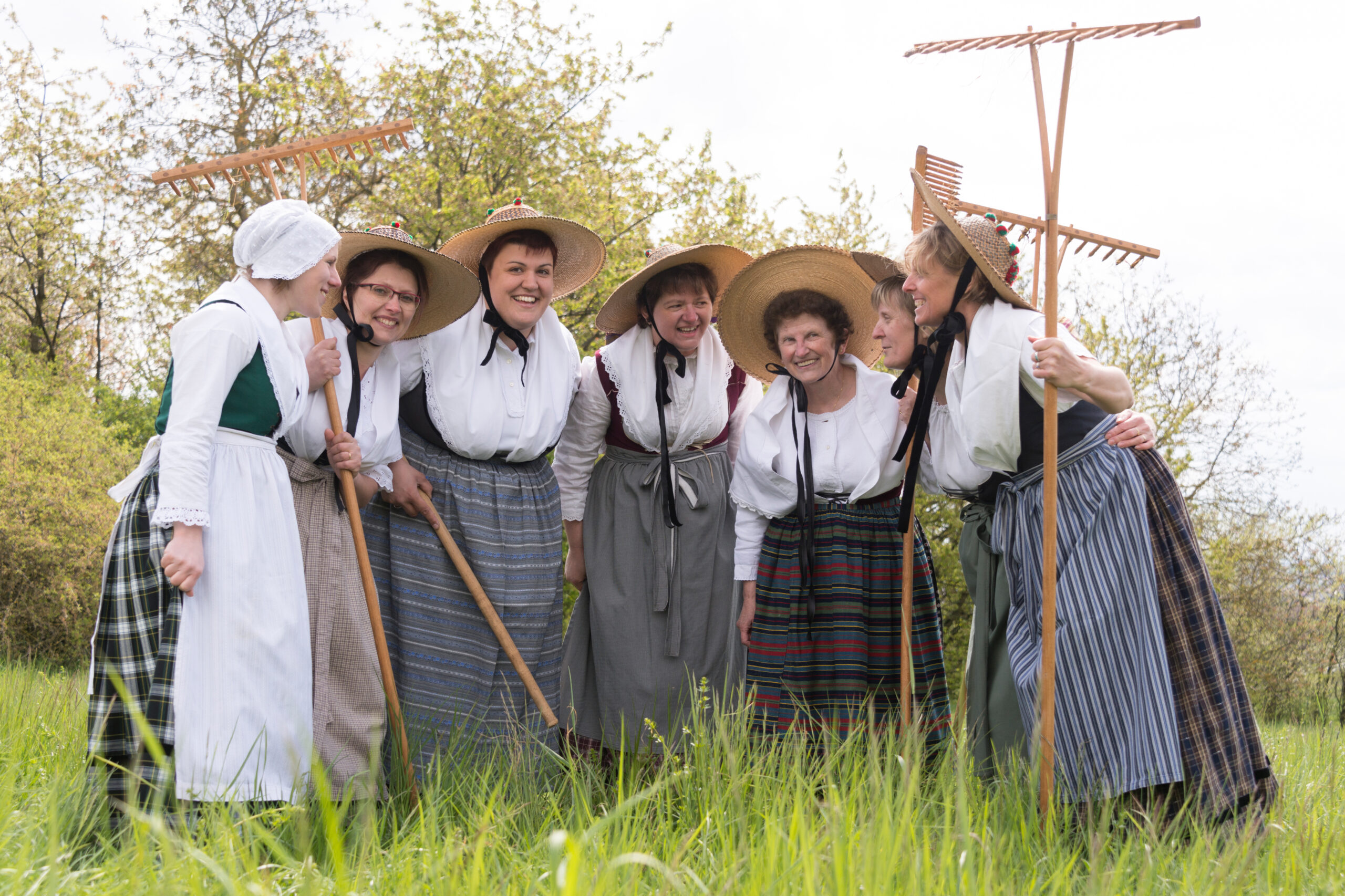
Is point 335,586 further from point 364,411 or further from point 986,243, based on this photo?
point 986,243

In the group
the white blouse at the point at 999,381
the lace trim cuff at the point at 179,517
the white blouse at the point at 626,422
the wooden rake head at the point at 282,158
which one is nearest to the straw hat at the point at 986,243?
the white blouse at the point at 999,381

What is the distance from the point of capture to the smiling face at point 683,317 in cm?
409

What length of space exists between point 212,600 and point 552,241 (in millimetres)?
1895

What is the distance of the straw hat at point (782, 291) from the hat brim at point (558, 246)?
58 cm

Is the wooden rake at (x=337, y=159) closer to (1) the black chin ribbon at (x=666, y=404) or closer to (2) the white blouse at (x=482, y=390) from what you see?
(2) the white blouse at (x=482, y=390)

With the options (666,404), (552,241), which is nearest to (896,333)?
(666,404)

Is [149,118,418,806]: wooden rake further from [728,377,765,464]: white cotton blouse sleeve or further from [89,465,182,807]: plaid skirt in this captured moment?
[728,377,765,464]: white cotton blouse sleeve

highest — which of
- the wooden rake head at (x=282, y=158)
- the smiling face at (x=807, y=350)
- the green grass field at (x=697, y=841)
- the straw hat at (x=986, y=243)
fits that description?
A: the wooden rake head at (x=282, y=158)

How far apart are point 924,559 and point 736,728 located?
1.15 meters

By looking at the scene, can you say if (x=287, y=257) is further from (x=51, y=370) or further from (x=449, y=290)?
(x=51, y=370)

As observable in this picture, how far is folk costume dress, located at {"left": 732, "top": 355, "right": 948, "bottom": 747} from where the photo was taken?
363 cm

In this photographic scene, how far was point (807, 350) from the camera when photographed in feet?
12.4

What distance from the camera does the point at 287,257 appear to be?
302cm

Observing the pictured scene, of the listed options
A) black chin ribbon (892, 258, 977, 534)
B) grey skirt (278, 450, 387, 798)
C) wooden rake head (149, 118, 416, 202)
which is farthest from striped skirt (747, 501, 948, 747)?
wooden rake head (149, 118, 416, 202)
